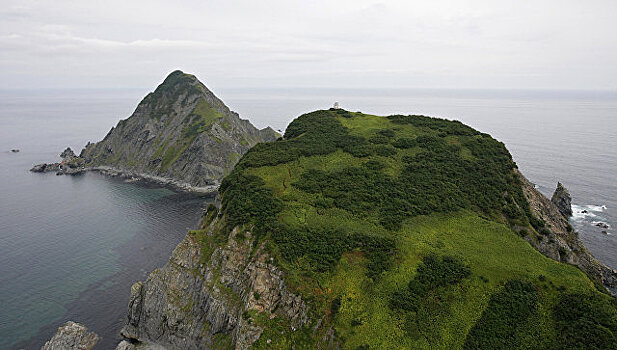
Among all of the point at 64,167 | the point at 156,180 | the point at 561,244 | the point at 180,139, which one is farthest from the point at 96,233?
the point at 561,244

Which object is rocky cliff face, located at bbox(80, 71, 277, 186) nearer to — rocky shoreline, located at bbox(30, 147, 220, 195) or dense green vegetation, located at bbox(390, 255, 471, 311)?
rocky shoreline, located at bbox(30, 147, 220, 195)

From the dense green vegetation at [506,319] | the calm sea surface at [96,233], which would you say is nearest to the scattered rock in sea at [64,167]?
the calm sea surface at [96,233]

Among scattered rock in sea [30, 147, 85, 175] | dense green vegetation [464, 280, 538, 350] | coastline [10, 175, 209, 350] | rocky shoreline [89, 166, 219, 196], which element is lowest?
coastline [10, 175, 209, 350]

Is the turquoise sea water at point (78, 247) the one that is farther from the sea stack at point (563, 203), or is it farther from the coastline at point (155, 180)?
the sea stack at point (563, 203)

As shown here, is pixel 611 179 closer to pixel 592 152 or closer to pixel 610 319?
pixel 592 152

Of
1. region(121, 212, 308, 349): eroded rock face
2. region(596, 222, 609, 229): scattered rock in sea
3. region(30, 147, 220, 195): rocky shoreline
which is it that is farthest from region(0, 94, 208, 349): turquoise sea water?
region(596, 222, 609, 229): scattered rock in sea

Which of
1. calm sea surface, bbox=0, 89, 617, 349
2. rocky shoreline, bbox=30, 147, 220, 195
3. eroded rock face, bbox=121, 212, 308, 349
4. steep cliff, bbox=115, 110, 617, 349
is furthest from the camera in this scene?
rocky shoreline, bbox=30, 147, 220, 195
